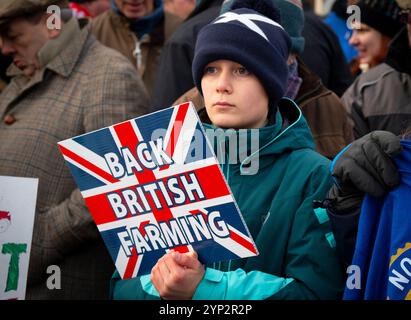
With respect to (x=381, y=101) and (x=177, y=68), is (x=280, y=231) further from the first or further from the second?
(x=381, y=101)

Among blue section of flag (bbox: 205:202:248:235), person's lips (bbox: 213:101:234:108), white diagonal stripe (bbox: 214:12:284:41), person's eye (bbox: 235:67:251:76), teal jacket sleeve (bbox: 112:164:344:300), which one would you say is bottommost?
teal jacket sleeve (bbox: 112:164:344:300)

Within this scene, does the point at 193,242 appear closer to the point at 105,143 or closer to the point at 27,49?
the point at 105,143

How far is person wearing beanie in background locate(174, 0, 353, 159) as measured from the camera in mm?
3734

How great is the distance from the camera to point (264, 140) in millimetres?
3004

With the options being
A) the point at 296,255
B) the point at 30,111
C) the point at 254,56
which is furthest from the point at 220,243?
the point at 30,111

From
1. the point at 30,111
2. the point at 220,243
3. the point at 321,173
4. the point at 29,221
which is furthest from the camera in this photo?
the point at 30,111

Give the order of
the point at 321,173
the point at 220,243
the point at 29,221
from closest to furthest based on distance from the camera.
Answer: the point at 220,243 < the point at 321,173 < the point at 29,221

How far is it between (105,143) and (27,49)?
1.47m

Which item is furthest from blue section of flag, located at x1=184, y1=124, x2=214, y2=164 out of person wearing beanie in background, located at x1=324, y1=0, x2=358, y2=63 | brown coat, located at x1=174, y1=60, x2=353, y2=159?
person wearing beanie in background, located at x1=324, y1=0, x2=358, y2=63

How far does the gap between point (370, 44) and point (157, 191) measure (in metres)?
2.54

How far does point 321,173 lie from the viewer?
119 inches

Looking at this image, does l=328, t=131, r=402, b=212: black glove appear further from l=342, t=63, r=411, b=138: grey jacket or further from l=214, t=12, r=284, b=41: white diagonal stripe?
l=342, t=63, r=411, b=138: grey jacket

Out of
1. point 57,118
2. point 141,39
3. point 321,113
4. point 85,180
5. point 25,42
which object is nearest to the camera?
point 85,180

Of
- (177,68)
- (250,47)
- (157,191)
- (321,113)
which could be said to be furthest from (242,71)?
(177,68)
